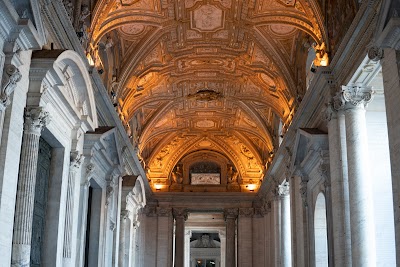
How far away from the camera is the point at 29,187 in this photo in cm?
1027

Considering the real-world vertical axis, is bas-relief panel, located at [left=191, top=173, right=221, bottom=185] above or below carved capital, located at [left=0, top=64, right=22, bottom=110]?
above

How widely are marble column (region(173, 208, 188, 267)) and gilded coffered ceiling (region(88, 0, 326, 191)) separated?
8.65 ft

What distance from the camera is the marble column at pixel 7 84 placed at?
8844 millimetres

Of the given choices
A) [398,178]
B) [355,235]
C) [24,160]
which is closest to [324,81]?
[355,235]

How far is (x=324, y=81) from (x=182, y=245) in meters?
16.5

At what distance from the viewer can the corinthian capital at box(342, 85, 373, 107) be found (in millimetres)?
13164

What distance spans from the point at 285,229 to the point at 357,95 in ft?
35.5

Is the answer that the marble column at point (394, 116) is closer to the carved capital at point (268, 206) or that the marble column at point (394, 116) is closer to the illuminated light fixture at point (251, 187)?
the carved capital at point (268, 206)

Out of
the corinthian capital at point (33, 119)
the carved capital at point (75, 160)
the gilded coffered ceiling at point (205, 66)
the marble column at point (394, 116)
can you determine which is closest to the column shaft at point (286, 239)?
the gilded coffered ceiling at point (205, 66)

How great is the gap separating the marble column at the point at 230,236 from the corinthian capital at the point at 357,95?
16.9 metres

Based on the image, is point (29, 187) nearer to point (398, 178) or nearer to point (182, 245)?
point (398, 178)

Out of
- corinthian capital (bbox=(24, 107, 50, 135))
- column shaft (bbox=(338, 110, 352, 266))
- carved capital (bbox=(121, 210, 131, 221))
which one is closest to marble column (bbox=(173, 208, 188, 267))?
carved capital (bbox=(121, 210, 131, 221))

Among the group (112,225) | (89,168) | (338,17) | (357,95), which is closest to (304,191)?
(357,95)

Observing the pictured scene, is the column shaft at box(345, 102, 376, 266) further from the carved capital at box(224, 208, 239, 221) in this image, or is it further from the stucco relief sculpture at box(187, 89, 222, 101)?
the carved capital at box(224, 208, 239, 221)
